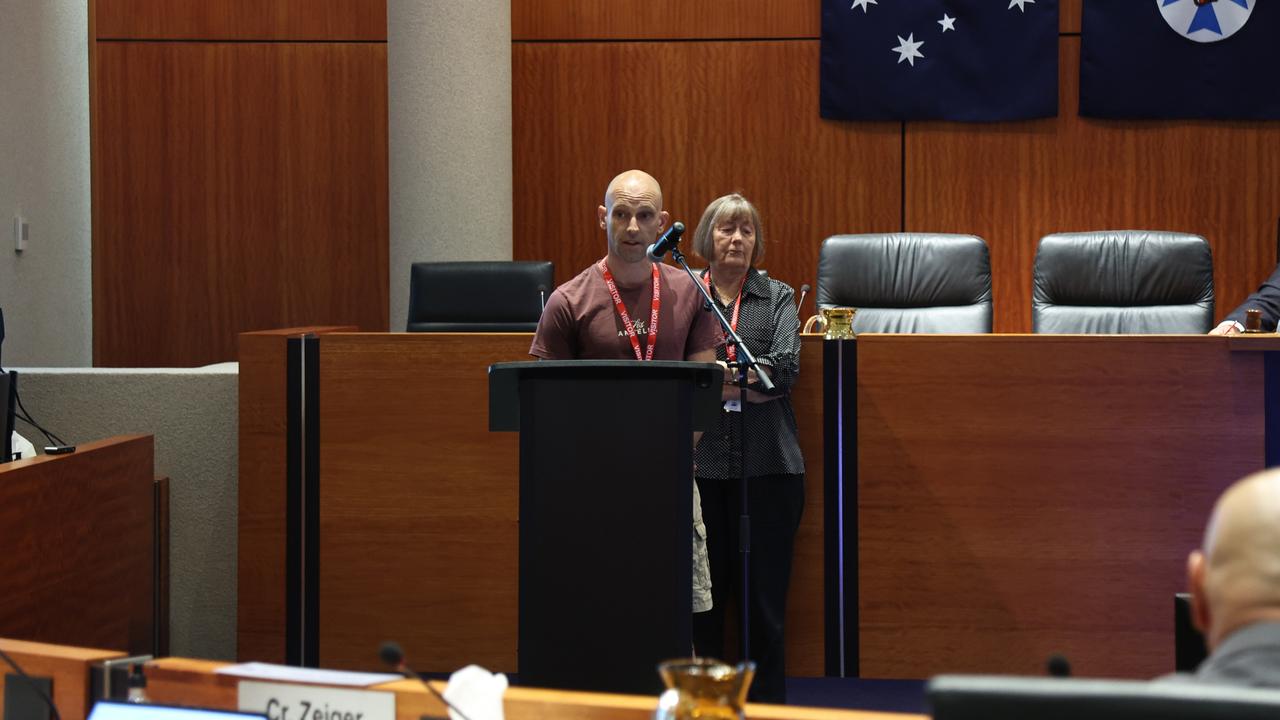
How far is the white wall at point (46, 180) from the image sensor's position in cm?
476

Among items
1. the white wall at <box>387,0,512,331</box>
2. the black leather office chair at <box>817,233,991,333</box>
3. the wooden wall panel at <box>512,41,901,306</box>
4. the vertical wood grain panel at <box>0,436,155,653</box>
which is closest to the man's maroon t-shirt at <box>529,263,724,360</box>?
the vertical wood grain panel at <box>0,436,155,653</box>

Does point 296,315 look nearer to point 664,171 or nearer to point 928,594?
point 664,171

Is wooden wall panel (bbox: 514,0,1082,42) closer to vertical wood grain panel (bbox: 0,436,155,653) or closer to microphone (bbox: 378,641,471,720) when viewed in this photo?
vertical wood grain panel (bbox: 0,436,155,653)

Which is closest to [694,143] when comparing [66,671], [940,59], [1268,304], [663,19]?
[663,19]

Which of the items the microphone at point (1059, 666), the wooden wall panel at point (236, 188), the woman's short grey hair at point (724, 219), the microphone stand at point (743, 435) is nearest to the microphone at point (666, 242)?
the microphone stand at point (743, 435)

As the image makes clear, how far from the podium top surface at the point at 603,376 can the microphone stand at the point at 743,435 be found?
37 cm

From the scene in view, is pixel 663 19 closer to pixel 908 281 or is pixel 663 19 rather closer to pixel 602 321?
pixel 908 281

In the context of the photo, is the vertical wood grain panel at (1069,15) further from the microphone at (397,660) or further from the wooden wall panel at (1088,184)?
the microphone at (397,660)

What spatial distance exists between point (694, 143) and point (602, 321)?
299 cm

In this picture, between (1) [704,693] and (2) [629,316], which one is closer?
(1) [704,693]

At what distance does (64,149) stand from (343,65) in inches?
47.3

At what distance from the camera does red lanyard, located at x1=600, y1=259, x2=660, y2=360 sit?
2.71 metres

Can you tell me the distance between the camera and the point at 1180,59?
17.3 feet

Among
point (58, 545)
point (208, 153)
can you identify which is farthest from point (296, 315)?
point (58, 545)
